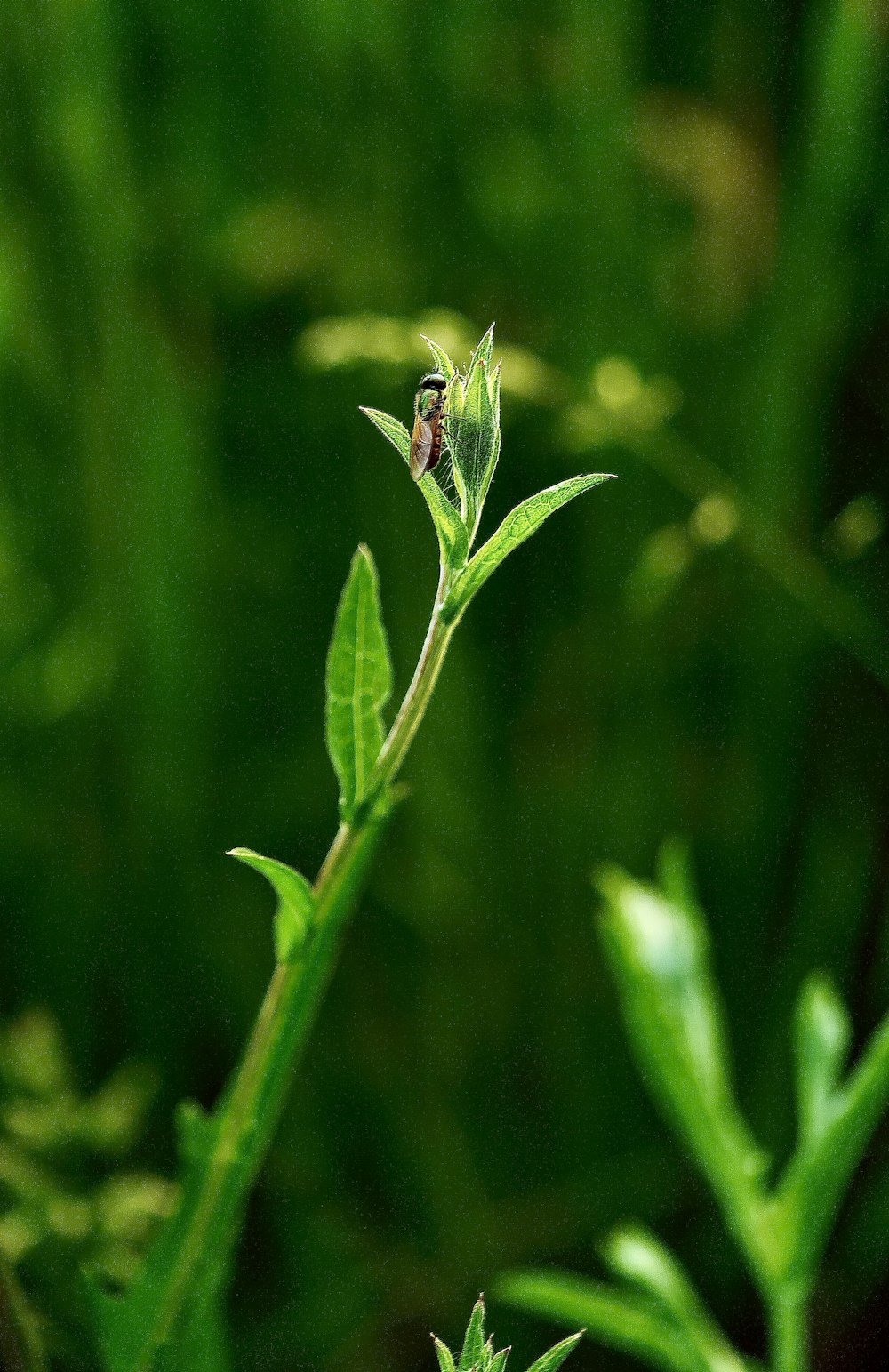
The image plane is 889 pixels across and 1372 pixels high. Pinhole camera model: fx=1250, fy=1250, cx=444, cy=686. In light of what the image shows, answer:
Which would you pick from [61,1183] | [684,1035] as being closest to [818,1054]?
[684,1035]

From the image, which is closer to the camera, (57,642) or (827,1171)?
(827,1171)

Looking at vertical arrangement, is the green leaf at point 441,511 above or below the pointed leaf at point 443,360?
below

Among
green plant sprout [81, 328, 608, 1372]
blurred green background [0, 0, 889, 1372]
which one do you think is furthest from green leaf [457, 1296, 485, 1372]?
blurred green background [0, 0, 889, 1372]

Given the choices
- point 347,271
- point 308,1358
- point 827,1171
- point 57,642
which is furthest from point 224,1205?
point 347,271

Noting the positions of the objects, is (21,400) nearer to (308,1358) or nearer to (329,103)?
(329,103)

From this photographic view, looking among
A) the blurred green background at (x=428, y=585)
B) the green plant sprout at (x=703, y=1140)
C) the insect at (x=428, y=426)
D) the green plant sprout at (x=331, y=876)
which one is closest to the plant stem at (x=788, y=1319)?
the green plant sprout at (x=703, y=1140)

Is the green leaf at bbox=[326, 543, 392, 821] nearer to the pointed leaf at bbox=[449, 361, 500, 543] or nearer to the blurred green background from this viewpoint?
the pointed leaf at bbox=[449, 361, 500, 543]

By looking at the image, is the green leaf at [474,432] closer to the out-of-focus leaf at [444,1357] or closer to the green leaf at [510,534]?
the green leaf at [510,534]
